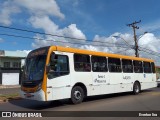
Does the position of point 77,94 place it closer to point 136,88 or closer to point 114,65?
point 114,65

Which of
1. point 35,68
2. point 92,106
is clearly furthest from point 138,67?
point 35,68

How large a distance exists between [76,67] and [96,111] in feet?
11.4

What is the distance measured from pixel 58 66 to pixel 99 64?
3.65 metres

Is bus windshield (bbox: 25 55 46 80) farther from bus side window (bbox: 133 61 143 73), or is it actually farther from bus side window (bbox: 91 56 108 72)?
bus side window (bbox: 133 61 143 73)

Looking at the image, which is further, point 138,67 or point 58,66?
point 138,67

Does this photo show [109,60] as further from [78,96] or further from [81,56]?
[78,96]

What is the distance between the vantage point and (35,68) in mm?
12430

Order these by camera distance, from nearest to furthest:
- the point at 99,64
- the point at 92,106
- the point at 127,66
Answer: the point at 92,106, the point at 99,64, the point at 127,66

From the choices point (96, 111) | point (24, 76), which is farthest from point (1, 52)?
point (96, 111)

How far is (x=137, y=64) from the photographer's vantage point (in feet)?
63.8

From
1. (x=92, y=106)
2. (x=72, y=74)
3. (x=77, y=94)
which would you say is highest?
(x=72, y=74)

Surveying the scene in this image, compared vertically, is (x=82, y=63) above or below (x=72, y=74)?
above

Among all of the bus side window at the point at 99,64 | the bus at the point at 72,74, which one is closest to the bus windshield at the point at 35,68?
the bus at the point at 72,74

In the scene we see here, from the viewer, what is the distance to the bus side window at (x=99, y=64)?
49.2 ft
